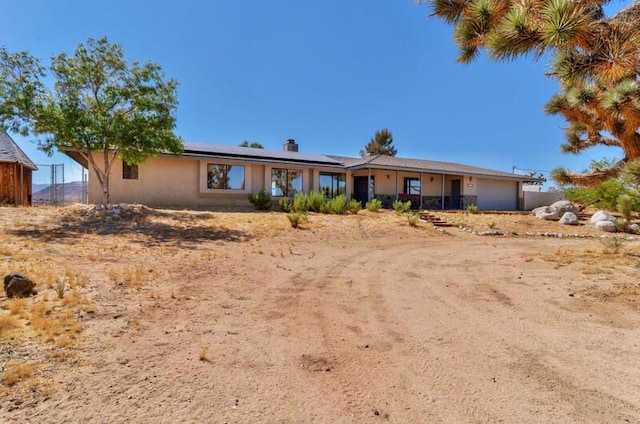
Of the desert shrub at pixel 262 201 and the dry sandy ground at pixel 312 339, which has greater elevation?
the desert shrub at pixel 262 201

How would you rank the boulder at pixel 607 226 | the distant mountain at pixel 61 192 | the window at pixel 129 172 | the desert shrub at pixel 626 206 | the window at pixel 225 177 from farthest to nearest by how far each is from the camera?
the distant mountain at pixel 61 192 → the window at pixel 225 177 → the window at pixel 129 172 → the boulder at pixel 607 226 → the desert shrub at pixel 626 206

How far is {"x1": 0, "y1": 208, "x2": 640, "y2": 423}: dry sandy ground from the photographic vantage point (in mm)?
2541

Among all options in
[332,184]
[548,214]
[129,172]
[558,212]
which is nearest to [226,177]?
[129,172]

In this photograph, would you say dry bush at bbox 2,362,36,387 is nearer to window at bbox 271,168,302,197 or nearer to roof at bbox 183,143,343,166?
roof at bbox 183,143,343,166

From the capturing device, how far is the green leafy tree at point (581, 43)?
5809 mm

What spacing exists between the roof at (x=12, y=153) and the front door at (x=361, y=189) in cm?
1810

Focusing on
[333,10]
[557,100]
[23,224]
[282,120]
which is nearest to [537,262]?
[557,100]

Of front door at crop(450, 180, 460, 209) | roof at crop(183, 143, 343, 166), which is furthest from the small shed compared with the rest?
front door at crop(450, 180, 460, 209)

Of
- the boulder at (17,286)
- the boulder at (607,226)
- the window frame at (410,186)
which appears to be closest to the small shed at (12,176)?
the boulder at (17,286)

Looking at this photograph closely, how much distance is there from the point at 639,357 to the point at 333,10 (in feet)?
52.8

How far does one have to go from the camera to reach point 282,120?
106ft

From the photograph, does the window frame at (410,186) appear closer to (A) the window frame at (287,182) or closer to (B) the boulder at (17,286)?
(A) the window frame at (287,182)

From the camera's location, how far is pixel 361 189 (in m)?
22.6

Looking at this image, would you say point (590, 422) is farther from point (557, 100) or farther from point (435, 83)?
point (435, 83)
